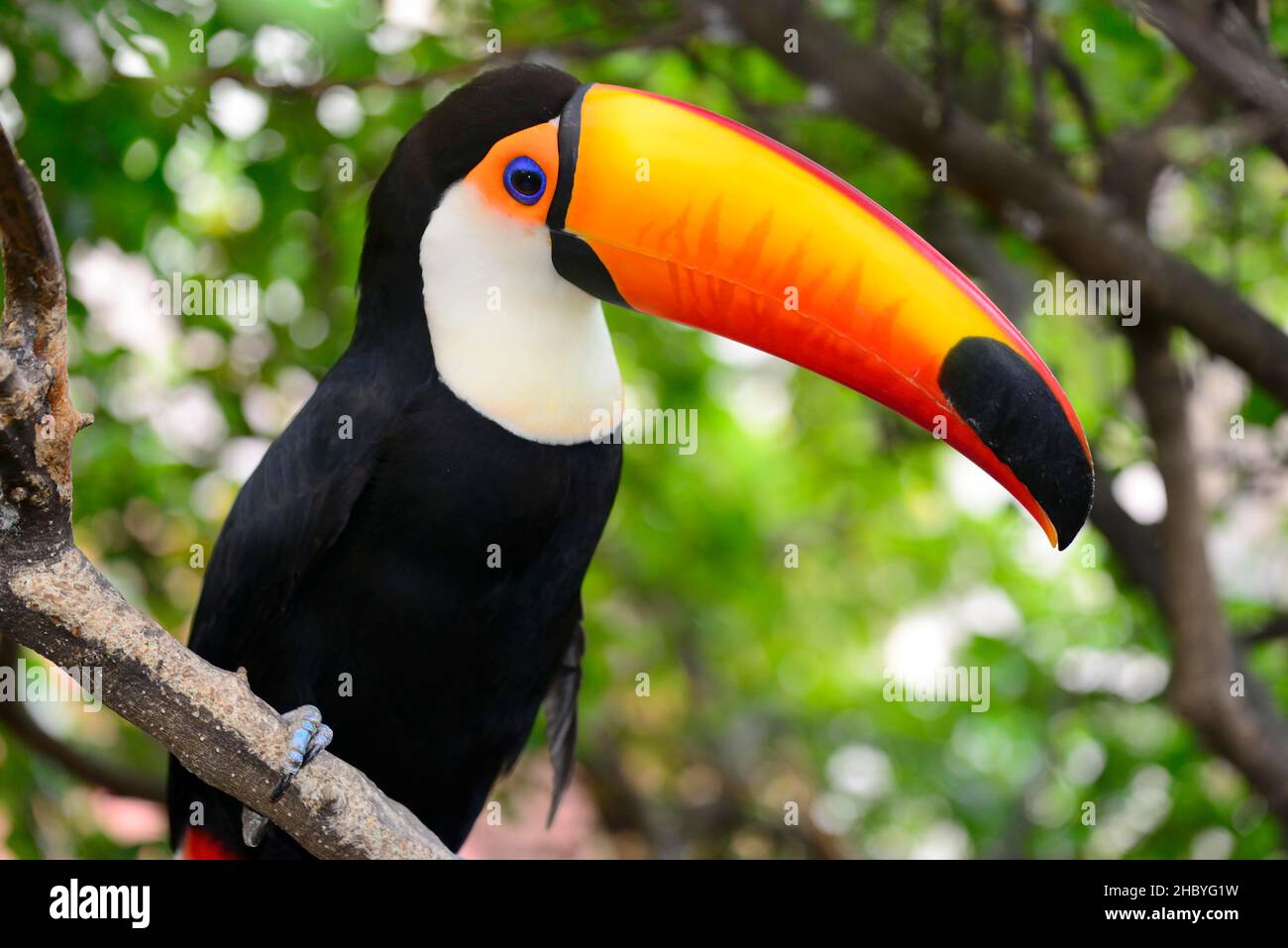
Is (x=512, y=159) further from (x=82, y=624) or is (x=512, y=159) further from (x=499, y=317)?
(x=82, y=624)

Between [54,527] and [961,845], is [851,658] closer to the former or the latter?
[961,845]

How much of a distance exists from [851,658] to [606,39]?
145 inches

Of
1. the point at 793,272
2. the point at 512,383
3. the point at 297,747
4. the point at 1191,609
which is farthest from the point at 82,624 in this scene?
the point at 1191,609

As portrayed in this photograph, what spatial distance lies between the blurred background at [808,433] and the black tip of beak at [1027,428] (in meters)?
0.78

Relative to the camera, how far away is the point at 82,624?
203 centimetres

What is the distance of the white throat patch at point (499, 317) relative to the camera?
2.79 meters

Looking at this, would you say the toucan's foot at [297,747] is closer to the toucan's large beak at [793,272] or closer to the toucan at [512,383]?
the toucan at [512,383]

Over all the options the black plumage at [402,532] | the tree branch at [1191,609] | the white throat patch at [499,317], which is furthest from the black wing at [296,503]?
the tree branch at [1191,609]

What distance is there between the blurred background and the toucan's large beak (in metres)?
0.74

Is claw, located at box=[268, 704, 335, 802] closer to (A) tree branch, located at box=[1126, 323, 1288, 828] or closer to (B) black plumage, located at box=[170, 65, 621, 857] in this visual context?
(B) black plumage, located at box=[170, 65, 621, 857]

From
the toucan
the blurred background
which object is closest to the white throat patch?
the toucan

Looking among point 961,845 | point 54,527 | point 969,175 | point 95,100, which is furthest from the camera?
point 961,845
